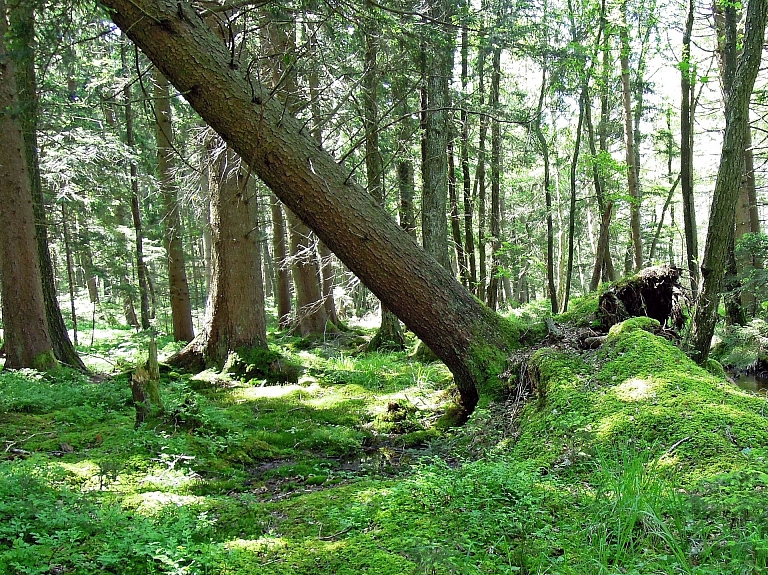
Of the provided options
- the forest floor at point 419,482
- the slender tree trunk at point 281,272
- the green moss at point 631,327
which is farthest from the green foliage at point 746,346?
the slender tree trunk at point 281,272

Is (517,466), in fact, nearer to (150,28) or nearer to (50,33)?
(150,28)

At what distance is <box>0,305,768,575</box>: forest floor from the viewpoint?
86.2 inches

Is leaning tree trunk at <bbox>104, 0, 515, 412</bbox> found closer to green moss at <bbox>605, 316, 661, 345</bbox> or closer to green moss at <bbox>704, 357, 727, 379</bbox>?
green moss at <bbox>605, 316, 661, 345</bbox>

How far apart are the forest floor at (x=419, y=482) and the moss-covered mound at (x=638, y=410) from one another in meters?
0.01

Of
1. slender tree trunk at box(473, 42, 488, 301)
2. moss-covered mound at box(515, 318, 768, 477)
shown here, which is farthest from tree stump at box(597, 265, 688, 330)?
slender tree trunk at box(473, 42, 488, 301)

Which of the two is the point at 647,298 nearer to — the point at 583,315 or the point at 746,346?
the point at 583,315

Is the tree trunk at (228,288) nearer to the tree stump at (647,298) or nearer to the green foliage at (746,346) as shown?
the tree stump at (647,298)

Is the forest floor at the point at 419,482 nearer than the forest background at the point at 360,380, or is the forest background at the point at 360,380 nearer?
the forest floor at the point at 419,482

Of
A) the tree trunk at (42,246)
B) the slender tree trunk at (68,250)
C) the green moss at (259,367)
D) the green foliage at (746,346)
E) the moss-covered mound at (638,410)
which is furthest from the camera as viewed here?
the slender tree trunk at (68,250)

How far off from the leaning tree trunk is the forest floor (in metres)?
0.72

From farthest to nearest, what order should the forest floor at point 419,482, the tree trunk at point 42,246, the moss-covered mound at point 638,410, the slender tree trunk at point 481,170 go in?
1. the slender tree trunk at point 481,170
2. the tree trunk at point 42,246
3. the moss-covered mound at point 638,410
4. the forest floor at point 419,482

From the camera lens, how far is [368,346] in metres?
10.8

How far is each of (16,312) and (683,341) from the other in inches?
355

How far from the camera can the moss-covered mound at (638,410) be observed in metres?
2.95
